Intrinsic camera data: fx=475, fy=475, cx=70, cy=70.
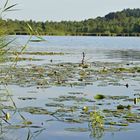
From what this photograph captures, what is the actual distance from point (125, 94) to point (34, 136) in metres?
5.02

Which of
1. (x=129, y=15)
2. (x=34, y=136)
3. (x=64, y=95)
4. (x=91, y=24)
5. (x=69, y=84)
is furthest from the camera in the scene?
(x=129, y=15)

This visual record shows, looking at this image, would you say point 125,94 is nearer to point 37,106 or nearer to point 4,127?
point 37,106

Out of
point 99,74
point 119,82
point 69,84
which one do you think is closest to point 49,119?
point 69,84

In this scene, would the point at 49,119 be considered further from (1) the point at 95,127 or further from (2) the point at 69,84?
(2) the point at 69,84

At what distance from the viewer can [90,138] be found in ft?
23.0

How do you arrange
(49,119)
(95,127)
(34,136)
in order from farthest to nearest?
(49,119) < (95,127) < (34,136)

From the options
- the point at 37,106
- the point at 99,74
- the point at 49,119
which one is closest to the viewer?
the point at 49,119

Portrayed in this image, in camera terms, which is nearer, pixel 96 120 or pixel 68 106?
pixel 96 120

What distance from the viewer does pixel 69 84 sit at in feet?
43.6

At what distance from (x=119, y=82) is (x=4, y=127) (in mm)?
7487

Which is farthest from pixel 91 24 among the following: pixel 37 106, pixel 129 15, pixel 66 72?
pixel 37 106

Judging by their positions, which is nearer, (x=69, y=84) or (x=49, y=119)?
(x=49, y=119)

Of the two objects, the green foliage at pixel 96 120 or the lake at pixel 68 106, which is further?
the green foliage at pixel 96 120

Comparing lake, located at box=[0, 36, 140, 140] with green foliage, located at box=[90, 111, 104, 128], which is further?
green foliage, located at box=[90, 111, 104, 128]
